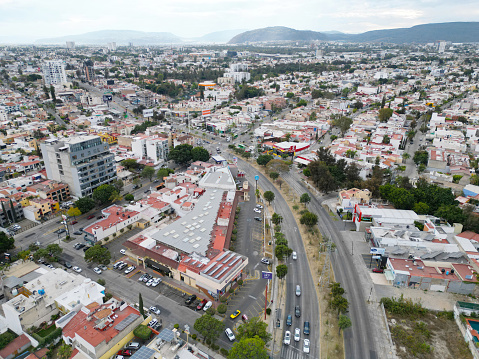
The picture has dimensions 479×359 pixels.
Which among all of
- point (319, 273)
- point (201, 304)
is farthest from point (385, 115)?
point (201, 304)

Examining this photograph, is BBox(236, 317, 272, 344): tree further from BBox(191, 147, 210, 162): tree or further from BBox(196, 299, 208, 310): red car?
BBox(191, 147, 210, 162): tree

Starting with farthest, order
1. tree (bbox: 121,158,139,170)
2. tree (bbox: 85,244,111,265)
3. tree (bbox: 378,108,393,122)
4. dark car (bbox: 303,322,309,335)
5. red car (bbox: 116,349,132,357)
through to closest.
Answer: tree (bbox: 378,108,393,122) → tree (bbox: 121,158,139,170) → tree (bbox: 85,244,111,265) → dark car (bbox: 303,322,309,335) → red car (bbox: 116,349,132,357)

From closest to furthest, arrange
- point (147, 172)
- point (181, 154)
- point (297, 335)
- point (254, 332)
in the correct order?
point (254, 332), point (297, 335), point (147, 172), point (181, 154)

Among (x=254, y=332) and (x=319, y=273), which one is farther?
(x=319, y=273)

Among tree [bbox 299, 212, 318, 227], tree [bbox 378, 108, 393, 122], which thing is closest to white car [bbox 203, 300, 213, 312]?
tree [bbox 299, 212, 318, 227]

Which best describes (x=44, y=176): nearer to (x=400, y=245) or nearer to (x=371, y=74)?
(x=400, y=245)

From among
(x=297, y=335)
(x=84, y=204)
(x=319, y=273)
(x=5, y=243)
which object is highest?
(x=84, y=204)

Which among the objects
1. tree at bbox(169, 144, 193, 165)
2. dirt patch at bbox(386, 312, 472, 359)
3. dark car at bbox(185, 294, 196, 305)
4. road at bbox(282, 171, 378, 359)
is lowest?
dirt patch at bbox(386, 312, 472, 359)

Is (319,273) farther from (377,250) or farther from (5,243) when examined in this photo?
(5,243)
